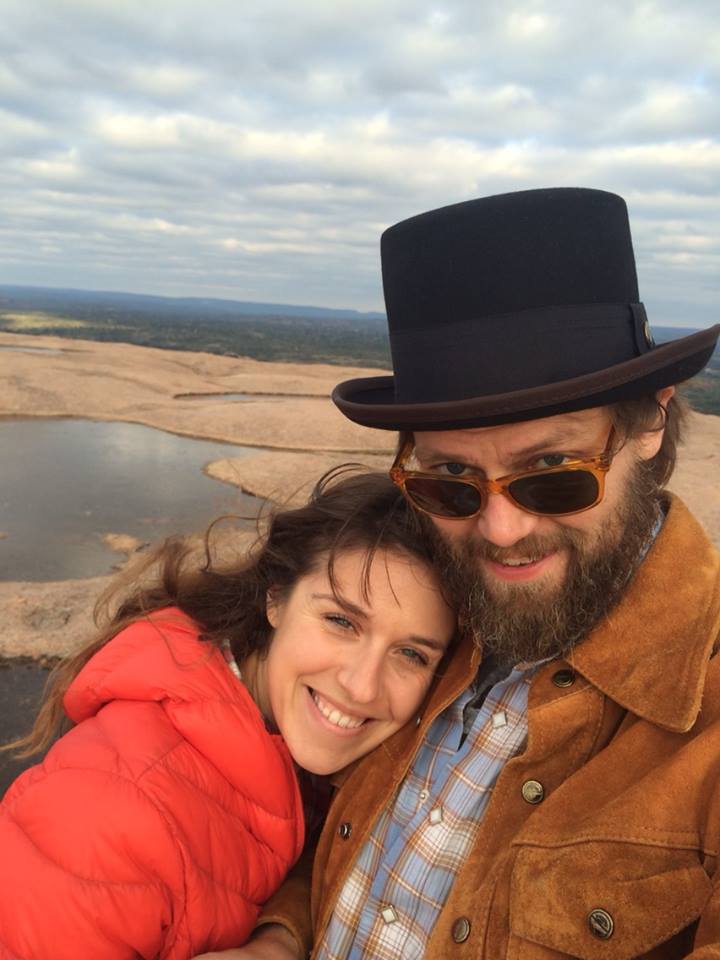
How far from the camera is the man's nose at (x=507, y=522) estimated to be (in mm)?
2201

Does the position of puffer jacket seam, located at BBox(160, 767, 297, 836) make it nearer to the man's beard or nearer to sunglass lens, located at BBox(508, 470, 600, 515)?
the man's beard

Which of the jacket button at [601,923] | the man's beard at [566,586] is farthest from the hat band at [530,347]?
the jacket button at [601,923]

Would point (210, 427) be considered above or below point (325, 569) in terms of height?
below

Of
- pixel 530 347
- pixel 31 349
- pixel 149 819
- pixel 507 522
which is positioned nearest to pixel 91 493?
pixel 149 819

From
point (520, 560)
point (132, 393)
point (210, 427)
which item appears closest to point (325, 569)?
point (520, 560)

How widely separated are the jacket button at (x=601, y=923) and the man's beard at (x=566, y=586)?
2.40 ft

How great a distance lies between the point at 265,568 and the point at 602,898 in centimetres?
190

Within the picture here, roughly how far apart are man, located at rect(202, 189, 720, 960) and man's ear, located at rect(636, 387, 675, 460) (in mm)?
13

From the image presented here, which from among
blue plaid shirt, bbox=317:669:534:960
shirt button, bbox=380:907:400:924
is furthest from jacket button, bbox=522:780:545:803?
shirt button, bbox=380:907:400:924

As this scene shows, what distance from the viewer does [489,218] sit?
2.02 meters

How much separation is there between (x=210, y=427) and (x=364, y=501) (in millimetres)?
15524

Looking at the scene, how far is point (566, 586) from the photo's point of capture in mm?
2207

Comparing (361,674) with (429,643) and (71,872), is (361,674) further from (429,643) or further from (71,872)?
(71,872)

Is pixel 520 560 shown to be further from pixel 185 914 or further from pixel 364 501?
pixel 185 914
